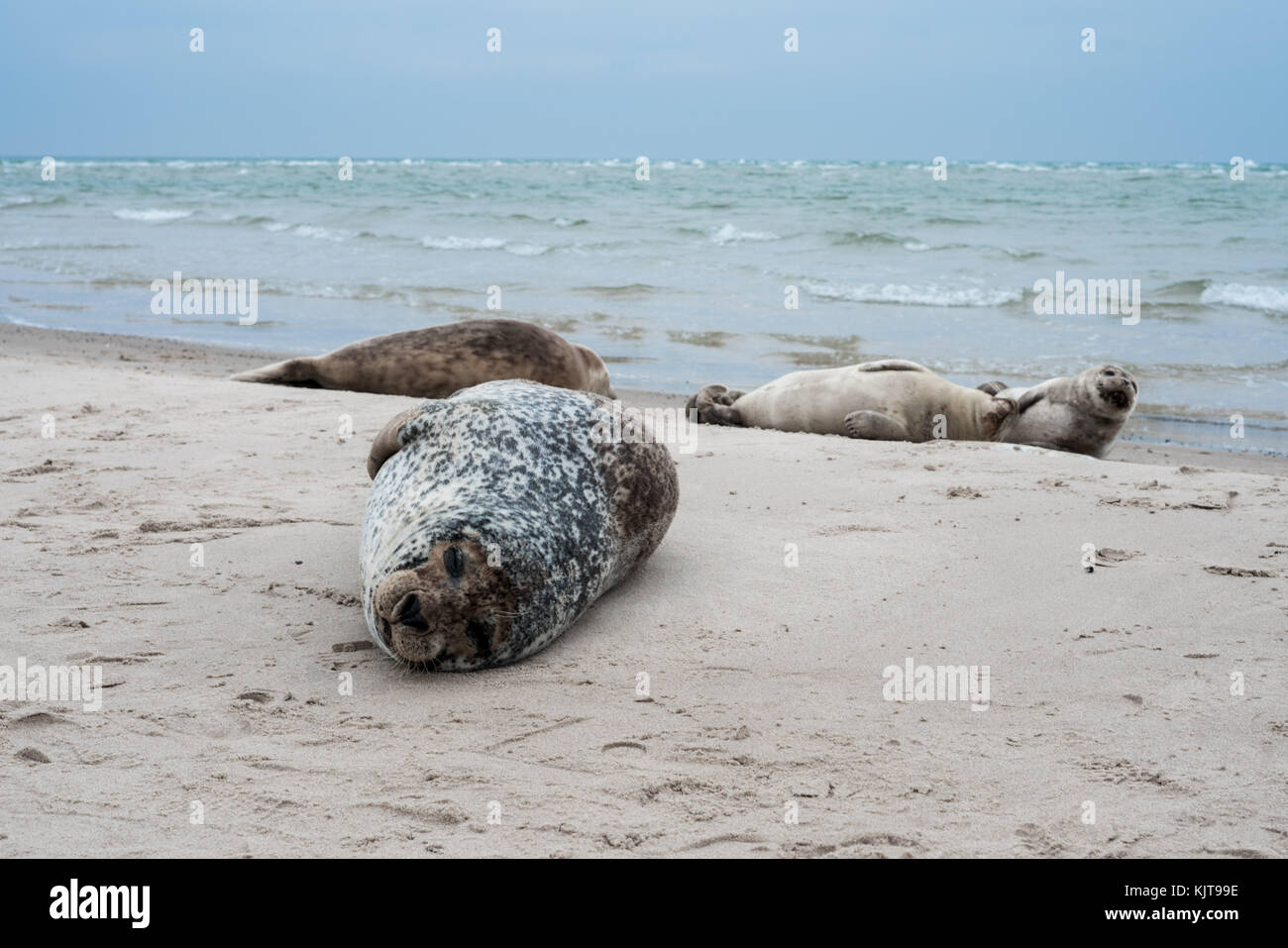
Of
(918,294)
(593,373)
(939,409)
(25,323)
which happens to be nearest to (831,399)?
(939,409)

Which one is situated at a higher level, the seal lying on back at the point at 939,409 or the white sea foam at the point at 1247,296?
the white sea foam at the point at 1247,296

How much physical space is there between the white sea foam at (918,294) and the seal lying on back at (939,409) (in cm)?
732

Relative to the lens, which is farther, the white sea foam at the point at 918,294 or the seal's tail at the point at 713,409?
the white sea foam at the point at 918,294

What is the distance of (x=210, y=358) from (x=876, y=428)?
6.03 m

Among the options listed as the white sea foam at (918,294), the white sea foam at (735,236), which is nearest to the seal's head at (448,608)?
the white sea foam at (918,294)

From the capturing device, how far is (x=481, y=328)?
7391 mm

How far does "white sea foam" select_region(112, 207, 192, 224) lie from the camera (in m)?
26.7

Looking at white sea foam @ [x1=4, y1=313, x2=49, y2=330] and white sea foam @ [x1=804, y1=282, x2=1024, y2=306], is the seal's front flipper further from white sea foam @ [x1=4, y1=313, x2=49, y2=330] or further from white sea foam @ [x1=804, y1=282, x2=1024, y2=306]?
white sea foam @ [x1=4, y1=313, x2=49, y2=330]

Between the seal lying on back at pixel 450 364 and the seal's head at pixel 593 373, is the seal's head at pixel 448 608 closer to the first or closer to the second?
the seal lying on back at pixel 450 364

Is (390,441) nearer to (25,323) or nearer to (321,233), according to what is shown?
(25,323)

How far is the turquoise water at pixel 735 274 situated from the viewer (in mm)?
10750

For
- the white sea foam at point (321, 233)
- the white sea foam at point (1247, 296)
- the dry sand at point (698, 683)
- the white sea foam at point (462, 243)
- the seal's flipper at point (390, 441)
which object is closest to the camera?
the dry sand at point (698, 683)

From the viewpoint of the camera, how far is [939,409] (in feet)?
23.4
